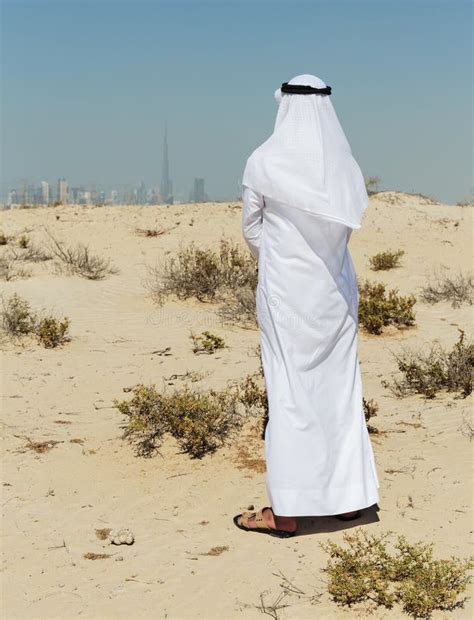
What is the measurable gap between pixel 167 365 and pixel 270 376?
11.4 feet

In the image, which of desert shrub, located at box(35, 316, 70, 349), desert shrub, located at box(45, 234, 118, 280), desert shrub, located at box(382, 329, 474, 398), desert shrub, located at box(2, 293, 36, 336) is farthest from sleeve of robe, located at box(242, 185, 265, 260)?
desert shrub, located at box(45, 234, 118, 280)

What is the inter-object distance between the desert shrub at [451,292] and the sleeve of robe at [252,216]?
21.4 feet

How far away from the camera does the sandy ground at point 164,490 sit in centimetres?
330

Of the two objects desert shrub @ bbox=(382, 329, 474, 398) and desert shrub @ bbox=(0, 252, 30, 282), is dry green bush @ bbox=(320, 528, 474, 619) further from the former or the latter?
desert shrub @ bbox=(0, 252, 30, 282)

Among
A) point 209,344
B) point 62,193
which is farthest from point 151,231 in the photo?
point 62,193

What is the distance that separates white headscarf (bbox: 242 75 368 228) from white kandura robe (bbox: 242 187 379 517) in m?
0.11

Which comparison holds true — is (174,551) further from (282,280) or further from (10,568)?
(282,280)

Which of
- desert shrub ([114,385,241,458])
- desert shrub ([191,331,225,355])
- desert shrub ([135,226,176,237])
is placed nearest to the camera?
desert shrub ([114,385,241,458])

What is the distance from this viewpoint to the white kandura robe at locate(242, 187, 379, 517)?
3.54m

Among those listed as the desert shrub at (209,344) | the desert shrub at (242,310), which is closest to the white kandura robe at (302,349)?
the desert shrub at (209,344)

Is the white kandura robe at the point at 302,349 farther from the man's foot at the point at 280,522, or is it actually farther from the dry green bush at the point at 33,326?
the dry green bush at the point at 33,326

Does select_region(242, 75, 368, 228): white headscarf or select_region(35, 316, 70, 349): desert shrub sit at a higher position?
select_region(242, 75, 368, 228): white headscarf

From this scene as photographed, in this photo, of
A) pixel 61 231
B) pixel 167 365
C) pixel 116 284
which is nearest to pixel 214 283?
pixel 116 284

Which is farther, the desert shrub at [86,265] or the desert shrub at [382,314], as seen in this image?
the desert shrub at [86,265]
